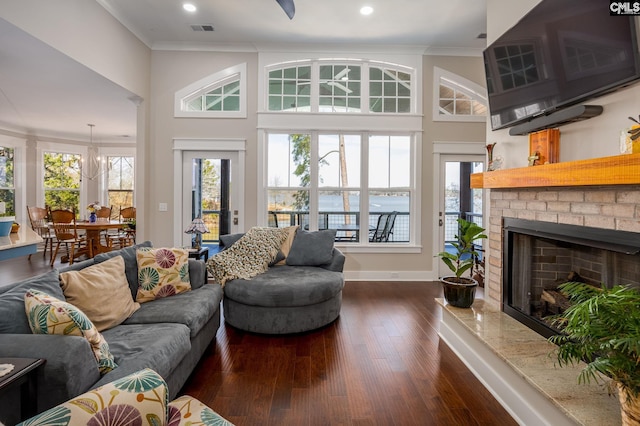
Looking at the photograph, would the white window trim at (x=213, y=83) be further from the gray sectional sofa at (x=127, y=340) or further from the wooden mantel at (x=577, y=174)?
the wooden mantel at (x=577, y=174)

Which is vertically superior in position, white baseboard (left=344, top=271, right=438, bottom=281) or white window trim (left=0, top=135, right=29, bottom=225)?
white window trim (left=0, top=135, right=29, bottom=225)

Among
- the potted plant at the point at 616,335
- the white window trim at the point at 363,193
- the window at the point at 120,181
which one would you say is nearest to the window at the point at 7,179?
the window at the point at 120,181

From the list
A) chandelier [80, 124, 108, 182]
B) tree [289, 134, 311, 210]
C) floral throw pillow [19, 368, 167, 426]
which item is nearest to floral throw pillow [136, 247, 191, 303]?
floral throw pillow [19, 368, 167, 426]

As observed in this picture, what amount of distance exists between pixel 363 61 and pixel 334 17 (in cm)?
98

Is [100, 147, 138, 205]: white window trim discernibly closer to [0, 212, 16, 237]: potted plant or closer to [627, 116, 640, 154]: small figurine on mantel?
→ [0, 212, 16, 237]: potted plant

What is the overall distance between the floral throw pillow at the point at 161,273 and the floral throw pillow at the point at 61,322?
0.90m

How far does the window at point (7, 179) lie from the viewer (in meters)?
6.86

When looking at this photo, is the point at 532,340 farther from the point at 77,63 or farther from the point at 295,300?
the point at 77,63

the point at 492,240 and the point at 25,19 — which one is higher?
the point at 25,19

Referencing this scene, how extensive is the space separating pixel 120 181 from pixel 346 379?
→ 854cm

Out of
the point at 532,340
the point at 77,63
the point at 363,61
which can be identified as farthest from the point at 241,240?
the point at 363,61

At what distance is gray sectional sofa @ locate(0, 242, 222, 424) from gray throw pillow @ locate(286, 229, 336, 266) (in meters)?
1.01

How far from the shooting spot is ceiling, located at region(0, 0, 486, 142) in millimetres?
3672

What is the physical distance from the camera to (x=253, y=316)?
297cm
